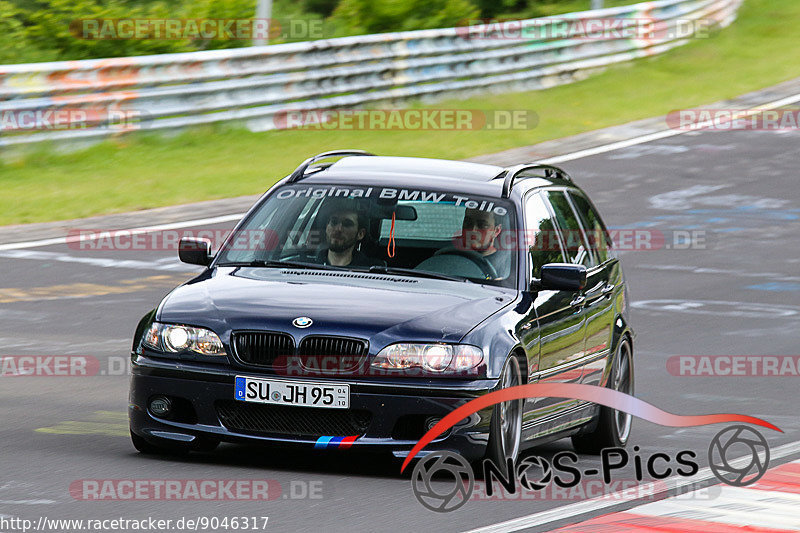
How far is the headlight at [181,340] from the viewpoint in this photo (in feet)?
23.9

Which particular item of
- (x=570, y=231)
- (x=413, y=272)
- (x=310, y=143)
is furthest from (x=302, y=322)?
(x=310, y=143)

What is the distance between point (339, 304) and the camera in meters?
7.43

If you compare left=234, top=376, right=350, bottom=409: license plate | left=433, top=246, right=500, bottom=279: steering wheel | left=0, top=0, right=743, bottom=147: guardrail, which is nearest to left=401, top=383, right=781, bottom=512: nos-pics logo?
Result: left=234, top=376, right=350, bottom=409: license plate

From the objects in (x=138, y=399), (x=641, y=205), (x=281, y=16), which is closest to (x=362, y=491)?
(x=138, y=399)

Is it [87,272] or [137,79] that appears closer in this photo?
[87,272]

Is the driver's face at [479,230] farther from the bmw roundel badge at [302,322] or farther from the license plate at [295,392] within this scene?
the license plate at [295,392]

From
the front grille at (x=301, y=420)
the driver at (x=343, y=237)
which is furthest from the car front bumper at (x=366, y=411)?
the driver at (x=343, y=237)

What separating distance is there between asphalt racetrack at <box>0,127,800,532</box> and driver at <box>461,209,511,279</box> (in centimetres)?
118

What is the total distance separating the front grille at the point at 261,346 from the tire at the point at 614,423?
93.9 inches

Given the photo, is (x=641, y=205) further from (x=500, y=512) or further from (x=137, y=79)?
(x=500, y=512)

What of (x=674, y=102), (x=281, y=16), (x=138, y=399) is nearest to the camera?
(x=138, y=399)

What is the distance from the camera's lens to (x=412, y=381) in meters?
7.15

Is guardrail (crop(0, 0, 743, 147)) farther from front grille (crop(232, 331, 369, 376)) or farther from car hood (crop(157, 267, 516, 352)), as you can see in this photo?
front grille (crop(232, 331, 369, 376))

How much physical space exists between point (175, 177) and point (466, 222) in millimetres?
11675
